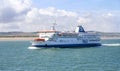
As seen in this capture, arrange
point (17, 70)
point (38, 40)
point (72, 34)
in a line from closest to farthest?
point (17, 70), point (38, 40), point (72, 34)

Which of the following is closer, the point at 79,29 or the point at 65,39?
the point at 65,39

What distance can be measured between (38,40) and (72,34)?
12.2 m

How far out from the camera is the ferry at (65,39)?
293ft

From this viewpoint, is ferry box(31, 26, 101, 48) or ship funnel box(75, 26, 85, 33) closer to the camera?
ferry box(31, 26, 101, 48)

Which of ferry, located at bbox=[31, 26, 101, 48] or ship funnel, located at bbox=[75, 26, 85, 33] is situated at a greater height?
ship funnel, located at bbox=[75, 26, 85, 33]

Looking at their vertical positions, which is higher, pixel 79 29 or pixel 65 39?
pixel 79 29

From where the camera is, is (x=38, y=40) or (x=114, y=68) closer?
(x=114, y=68)

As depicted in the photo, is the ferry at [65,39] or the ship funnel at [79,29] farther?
the ship funnel at [79,29]

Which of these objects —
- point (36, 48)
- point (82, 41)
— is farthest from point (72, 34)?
point (36, 48)

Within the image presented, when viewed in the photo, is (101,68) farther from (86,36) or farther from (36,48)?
(86,36)

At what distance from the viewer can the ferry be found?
89438 mm

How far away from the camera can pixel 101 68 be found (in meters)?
48.1

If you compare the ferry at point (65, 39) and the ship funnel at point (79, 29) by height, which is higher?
the ship funnel at point (79, 29)

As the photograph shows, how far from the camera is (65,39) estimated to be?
9369 centimetres
